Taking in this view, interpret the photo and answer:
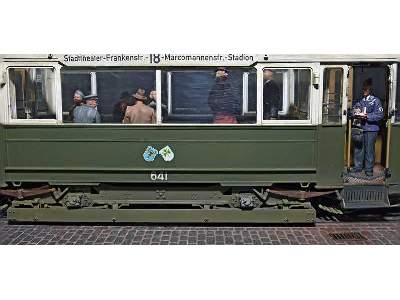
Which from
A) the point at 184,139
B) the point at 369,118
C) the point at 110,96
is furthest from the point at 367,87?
the point at 110,96

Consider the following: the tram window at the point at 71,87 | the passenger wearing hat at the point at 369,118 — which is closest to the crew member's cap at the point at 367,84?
the passenger wearing hat at the point at 369,118

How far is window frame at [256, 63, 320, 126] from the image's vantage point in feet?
27.5

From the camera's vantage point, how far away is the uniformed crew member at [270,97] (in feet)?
27.8

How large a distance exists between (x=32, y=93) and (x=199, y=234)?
4151mm

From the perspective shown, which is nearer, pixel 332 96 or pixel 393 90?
pixel 332 96

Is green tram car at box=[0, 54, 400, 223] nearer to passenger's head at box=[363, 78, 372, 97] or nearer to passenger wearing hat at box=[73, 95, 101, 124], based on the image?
passenger wearing hat at box=[73, 95, 101, 124]

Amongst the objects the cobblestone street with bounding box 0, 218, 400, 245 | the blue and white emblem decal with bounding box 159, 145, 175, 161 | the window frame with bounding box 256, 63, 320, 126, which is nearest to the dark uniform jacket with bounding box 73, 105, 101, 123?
the blue and white emblem decal with bounding box 159, 145, 175, 161

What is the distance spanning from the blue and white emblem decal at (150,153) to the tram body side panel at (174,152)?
0.17ft

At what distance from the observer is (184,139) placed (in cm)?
849

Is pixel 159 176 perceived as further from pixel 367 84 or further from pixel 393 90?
pixel 393 90

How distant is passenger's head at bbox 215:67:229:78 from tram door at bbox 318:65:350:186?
1784 millimetres

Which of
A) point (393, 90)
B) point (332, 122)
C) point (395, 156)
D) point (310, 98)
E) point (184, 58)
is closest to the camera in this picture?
point (184, 58)

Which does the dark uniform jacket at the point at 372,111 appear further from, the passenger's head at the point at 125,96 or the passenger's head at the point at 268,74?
the passenger's head at the point at 125,96

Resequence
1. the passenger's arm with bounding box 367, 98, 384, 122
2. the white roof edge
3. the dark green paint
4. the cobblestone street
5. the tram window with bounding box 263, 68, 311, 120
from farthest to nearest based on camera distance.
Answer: the passenger's arm with bounding box 367, 98, 384, 122 < the dark green paint < the tram window with bounding box 263, 68, 311, 120 < the white roof edge < the cobblestone street
